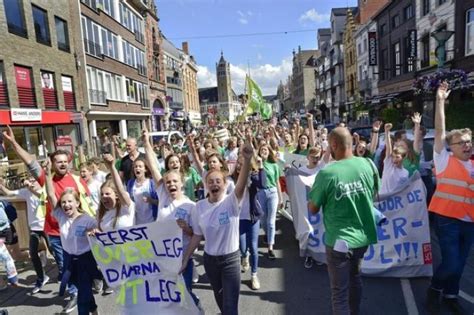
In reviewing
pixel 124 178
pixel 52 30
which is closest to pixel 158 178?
A: pixel 124 178

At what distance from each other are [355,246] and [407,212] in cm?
202

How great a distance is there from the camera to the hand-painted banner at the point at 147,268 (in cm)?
329

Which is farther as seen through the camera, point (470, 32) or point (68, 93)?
point (68, 93)

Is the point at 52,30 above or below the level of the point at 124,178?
above

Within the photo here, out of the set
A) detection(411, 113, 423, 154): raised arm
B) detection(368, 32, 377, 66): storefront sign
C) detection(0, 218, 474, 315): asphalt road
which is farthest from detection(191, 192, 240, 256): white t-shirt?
detection(368, 32, 377, 66): storefront sign

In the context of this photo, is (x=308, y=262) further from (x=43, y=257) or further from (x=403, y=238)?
(x=43, y=257)

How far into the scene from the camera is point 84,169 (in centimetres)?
604

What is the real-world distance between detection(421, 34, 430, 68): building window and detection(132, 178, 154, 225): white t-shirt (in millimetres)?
24102

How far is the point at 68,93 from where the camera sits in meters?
21.6

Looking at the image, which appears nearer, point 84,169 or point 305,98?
point 84,169

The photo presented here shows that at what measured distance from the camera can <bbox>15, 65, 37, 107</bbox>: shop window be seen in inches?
674

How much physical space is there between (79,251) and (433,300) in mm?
3865

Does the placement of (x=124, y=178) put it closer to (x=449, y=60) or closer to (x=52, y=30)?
(x=52, y=30)

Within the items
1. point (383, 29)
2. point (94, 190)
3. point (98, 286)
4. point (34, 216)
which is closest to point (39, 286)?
point (98, 286)
